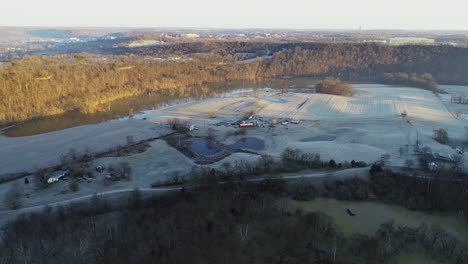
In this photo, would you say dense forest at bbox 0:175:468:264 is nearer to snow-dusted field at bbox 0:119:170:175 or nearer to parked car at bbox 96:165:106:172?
parked car at bbox 96:165:106:172

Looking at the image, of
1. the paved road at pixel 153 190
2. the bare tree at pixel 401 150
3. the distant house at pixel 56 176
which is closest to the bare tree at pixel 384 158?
the bare tree at pixel 401 150

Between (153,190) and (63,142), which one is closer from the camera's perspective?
(153,190)

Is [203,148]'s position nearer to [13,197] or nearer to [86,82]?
[13,197]

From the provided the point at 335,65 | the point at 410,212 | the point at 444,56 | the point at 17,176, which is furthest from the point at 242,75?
the point at 410,212

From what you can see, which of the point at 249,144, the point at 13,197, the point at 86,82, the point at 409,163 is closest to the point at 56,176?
the point at 13,197

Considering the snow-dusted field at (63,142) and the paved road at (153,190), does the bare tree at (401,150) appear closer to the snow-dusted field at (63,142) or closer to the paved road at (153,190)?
the paved road at (153,190)

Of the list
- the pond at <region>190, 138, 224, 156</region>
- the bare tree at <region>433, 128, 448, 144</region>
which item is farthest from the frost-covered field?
the pond at <region>190, 138, 224, 156</region>
